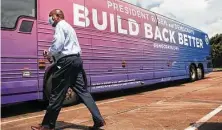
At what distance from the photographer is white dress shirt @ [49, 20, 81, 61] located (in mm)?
5711

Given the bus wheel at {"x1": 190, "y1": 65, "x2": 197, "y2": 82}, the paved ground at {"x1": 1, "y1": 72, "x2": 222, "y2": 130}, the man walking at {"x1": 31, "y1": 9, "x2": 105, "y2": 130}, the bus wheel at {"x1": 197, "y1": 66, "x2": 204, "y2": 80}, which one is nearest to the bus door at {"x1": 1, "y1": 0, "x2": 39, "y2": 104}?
the paved ground at {"x1": 1, "y1": 72, "x2": 222, "y2": 130}

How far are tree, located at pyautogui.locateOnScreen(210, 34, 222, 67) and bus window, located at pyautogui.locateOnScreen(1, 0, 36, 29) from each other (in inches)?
1454

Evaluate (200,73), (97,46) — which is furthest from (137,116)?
(200,73)

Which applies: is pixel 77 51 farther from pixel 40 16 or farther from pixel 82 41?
pixel 82 41

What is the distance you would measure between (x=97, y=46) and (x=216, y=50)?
113 ft

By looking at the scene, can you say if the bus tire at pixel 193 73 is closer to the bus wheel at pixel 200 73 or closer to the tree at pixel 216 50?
the bus wheel at pixel 200 73

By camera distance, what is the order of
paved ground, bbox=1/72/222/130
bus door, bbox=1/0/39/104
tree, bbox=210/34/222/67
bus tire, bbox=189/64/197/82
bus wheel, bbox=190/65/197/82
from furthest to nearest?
tree, bbox=210/34/222/67 → bus wheel, bbox=190/65/197/82 → bus tire, bbox=189/64/197/82 → bus door, bbox=1/0/39/104 → paved ground, bbox=1/72/222/130

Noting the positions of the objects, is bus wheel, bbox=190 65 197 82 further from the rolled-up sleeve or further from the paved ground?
the rolled-up sleeve

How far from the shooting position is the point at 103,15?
11062mm

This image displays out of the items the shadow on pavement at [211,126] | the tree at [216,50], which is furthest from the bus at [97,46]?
the tree at [216,50]

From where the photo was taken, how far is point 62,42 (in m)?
5.72

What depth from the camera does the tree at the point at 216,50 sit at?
1693 inches

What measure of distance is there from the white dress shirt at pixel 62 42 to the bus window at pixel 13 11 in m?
2.20

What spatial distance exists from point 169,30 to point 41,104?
8237 millimetres
